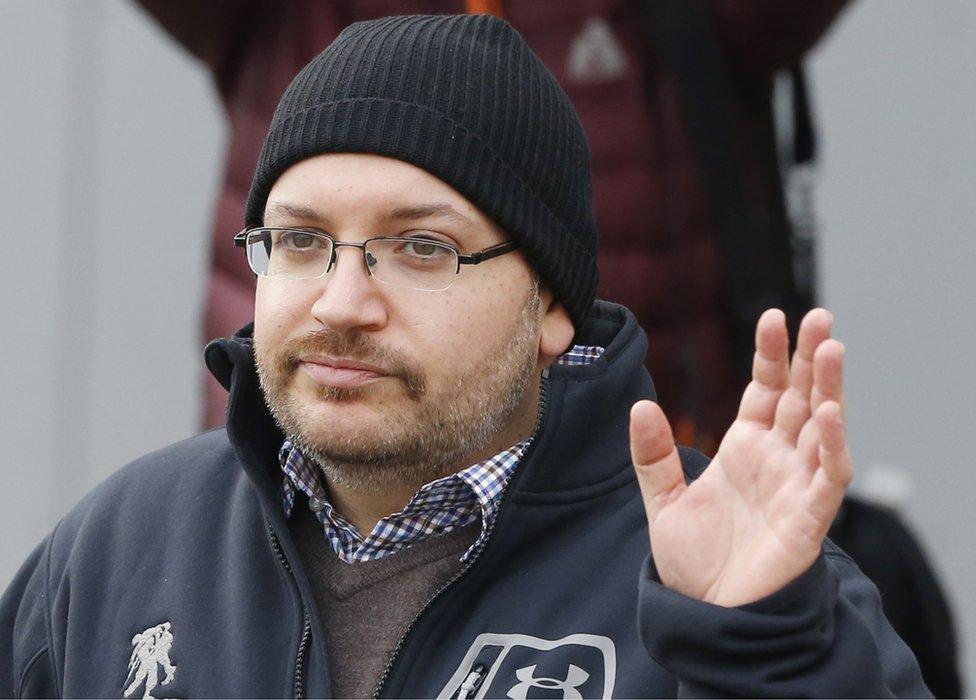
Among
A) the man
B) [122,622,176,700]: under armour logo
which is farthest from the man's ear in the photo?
[122,622,176,700]: under armour logo

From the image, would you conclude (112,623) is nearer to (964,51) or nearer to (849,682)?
(849,682)

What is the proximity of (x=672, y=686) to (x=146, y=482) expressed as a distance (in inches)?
32.5

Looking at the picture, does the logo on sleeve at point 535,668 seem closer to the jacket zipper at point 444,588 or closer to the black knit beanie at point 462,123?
the jacket zipper at point 444,588

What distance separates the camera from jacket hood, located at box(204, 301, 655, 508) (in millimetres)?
2195

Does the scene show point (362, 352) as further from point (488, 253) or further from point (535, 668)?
point (535, 668)

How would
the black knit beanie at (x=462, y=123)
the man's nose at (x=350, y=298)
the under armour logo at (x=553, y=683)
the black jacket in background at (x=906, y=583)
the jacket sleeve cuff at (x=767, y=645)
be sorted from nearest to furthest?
the jacket sleeve cuff at (x=767, y=645) → the under armour logo at (x=553, y=683) → the man's nose at (x=350, y=298) → the black knit beanie at (x=462, y=123) → the black jacket in background at (x=906, y=583)

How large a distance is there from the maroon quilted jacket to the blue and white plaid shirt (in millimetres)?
908

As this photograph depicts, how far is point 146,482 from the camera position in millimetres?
2422

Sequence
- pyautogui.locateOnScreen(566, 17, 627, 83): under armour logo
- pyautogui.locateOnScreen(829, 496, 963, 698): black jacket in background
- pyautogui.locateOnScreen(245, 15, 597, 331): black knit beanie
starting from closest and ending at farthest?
pyautogui.locateOnScreen(245, 15, 597, 331): black knit beanie < pyautogui.locateOnScreen(566, 17, 627, 83): under armour logo < pyautogui.locateOnScreen(829, 496, 963, 698): black jacket in background

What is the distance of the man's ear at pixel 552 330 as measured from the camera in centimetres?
241

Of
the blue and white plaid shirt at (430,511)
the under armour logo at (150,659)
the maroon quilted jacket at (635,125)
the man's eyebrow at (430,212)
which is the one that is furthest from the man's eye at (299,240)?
the maroon quilted jacket at (635,125)

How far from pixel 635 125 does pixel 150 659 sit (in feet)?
4.45

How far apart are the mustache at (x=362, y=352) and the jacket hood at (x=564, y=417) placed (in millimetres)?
163

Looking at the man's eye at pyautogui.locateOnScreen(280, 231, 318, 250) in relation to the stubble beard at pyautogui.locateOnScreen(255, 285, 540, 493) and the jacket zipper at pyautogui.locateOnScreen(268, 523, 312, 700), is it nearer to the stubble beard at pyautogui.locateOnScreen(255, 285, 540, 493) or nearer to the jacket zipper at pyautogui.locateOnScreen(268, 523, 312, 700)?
the stubble beard at pyautogui.locateOnScreen(255, 285, 540, 493)
